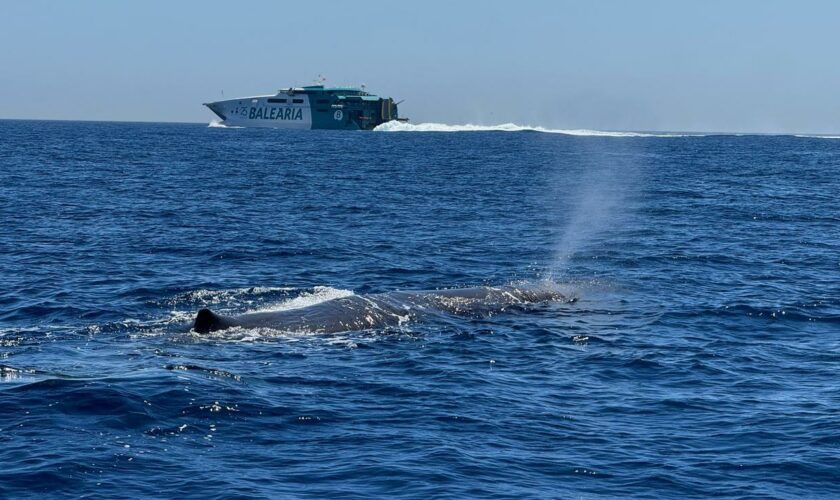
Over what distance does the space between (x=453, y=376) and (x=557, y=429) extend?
3.92 m

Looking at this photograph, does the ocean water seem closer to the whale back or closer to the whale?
the whale back

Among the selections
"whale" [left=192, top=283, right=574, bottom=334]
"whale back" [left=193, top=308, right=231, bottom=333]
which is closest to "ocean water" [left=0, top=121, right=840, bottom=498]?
"whale back" [left=193, top=308, right=231, bottom=333]

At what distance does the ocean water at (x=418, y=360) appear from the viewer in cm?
1658

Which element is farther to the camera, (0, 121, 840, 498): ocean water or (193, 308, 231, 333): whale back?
(193, 308, 231, 333): whale back

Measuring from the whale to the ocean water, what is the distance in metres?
0.51

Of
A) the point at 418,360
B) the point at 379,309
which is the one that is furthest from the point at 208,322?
the point at 418,360

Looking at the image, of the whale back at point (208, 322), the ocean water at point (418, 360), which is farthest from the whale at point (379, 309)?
the ocean water at point (418, 360)

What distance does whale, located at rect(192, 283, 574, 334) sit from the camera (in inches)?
1022

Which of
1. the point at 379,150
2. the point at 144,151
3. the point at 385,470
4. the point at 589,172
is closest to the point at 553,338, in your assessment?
the point at 385,470

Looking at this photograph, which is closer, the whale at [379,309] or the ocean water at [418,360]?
the ocean water at [418,360]

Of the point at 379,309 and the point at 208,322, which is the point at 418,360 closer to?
the point at 379,309

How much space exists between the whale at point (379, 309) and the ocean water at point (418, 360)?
1.66 feet

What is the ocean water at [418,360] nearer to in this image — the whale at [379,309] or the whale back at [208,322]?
the whale back at [208,322]

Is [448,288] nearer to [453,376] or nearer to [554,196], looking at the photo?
[453,376]
